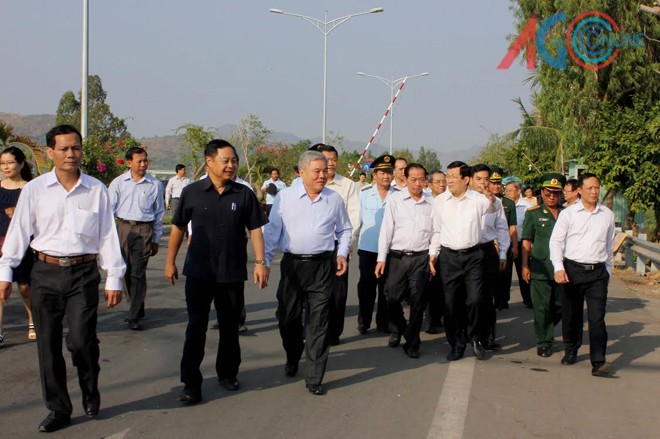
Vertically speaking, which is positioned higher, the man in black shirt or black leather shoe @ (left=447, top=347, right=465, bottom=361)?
the man in black shirt

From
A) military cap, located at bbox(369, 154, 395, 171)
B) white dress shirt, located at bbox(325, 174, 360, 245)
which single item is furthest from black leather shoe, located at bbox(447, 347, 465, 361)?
military cap, located at bbox(369, 154, 395, 171)

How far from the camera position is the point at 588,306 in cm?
725

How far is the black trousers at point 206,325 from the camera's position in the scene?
19.1ft

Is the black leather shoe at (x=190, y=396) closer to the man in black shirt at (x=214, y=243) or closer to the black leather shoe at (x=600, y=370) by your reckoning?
the man in black shirt at (x=214, y=243)

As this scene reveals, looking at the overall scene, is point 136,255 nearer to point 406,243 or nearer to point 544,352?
point 406,243

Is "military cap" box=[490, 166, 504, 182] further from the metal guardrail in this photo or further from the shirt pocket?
the shirt pocket

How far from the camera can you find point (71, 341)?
5238 mm

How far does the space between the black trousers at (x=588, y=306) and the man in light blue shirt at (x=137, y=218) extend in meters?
4.48

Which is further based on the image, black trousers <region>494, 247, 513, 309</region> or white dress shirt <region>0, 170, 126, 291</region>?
black trousers <region>494, 247, 513, 309</region>

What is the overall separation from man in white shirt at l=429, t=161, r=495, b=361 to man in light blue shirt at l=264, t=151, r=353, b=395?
138cm

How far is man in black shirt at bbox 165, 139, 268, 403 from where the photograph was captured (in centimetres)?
593

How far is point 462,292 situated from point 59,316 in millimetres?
3965

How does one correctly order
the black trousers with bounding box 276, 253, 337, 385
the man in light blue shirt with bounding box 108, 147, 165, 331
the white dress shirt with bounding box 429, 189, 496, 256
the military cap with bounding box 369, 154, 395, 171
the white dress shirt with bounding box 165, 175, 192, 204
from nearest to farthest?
the black trousers with bounding box 276, 253, 337, 385 < the white dress shirt with bounding box 429, 189, 496, 256 < the man in light blue shirt with bounding box 108, 147, 165, 331 < the military cap with bounding box 369, 154, 395, 171 < the white dress shirt with bounding box 165, 175, 192, 204

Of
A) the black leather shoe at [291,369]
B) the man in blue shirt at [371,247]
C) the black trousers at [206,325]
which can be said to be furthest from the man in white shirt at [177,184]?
the black trousers at [206,325]
